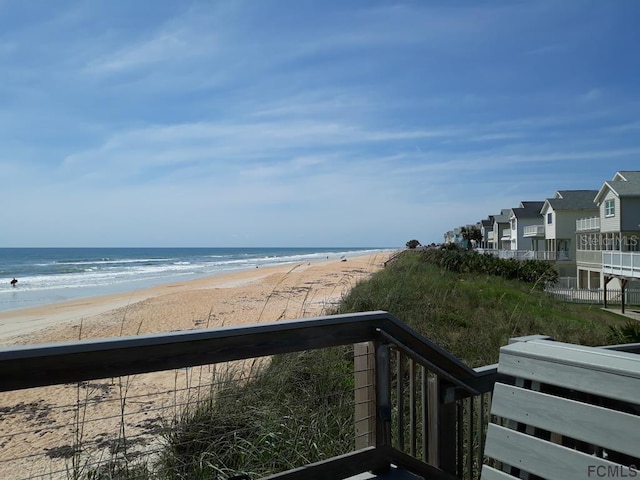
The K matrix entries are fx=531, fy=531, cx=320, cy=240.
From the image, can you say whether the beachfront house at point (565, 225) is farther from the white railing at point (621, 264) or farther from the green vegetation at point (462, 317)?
the green vegetation at point (462, 317)

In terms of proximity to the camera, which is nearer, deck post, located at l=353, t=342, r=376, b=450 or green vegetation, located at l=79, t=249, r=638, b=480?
deck post, located at l=353, t=342, r=376, b=450

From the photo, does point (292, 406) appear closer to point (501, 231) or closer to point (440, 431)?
point (440, 431)

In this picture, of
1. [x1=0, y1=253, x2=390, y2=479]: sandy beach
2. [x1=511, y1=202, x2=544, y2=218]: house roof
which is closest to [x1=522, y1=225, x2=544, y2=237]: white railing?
[x1=511, y1=202, x2=544, y2=218]: house roof

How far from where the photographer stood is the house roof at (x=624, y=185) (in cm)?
3097

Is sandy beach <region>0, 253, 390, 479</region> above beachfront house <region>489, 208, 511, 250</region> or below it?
below

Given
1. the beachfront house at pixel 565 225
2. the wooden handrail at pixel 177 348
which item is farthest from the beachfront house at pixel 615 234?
the wooden handrail at pixel 177 348

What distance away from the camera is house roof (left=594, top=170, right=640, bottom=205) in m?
31.0

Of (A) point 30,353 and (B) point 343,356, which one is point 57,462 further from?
(A) point 30,353

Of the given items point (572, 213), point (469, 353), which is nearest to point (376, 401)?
point (469, 353)

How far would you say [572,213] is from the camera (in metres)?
42.7

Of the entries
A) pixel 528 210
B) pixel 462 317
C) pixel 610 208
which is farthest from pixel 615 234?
pixel 462 317

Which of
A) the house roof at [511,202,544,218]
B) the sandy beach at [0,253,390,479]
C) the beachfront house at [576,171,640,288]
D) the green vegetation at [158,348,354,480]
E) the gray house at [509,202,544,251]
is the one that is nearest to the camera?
the green vegetation at [158,348,354,480]

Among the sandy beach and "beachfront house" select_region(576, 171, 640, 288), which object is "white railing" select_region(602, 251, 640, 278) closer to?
"beachfront house" select_region(576, 171, 640, 288)

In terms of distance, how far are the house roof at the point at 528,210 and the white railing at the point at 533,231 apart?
1814mm
